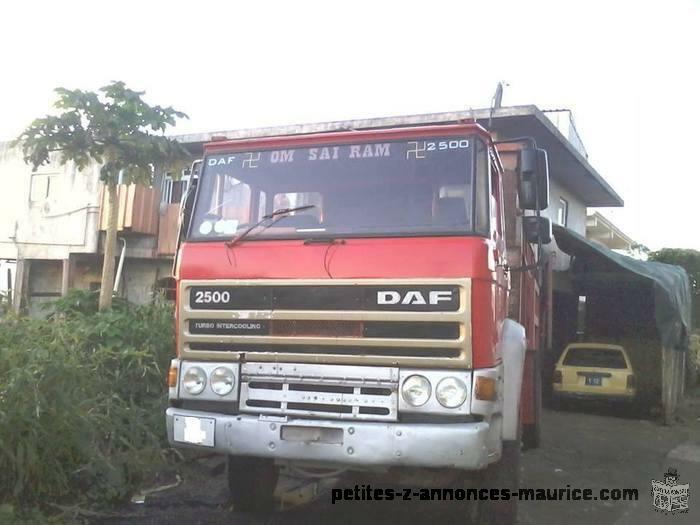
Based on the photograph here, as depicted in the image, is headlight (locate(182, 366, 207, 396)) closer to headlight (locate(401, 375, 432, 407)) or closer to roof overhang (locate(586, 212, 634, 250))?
headlight (locate(401, 375, 432, 407))

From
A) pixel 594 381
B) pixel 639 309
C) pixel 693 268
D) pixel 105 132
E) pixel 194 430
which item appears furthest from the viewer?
pixel 693 268

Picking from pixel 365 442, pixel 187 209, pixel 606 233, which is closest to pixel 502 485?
pixel 365 442

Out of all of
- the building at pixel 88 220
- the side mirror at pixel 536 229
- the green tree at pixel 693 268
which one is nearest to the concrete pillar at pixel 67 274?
the building at pixel 88 220

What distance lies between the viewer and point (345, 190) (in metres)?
4.48

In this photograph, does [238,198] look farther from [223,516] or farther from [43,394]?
[223,516]

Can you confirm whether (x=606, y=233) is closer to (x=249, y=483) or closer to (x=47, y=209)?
(x=47, y=209)

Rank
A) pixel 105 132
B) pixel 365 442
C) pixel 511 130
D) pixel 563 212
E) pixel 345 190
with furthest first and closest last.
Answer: pixel 563 212
pixel 511 130
pixel 105 132
pixel 345 190
pixel 365 442

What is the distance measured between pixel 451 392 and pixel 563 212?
12460 mm

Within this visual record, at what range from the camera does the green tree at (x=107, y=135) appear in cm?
838

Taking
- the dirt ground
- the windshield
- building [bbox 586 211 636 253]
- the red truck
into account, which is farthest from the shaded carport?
the windshield

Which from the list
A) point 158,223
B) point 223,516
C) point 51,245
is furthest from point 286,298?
point 51,245

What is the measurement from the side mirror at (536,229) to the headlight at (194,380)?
2616 millimetres

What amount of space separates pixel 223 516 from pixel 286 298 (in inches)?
76.3

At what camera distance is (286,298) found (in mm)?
4270
